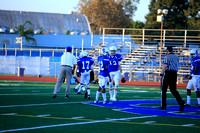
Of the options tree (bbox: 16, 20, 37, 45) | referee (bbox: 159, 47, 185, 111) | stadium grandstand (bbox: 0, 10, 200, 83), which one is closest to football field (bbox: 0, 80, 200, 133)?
referee (bbox: 159, 47, 185, 111)

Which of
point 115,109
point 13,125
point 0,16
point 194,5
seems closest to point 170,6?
point 194,5

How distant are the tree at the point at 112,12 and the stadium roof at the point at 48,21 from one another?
6.45 metres

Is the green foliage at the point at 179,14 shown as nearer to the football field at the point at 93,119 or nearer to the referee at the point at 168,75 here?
the referee at the point at 168,75

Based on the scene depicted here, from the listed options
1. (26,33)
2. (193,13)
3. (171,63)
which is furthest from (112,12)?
(171,63)

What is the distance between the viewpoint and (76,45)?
183 feet

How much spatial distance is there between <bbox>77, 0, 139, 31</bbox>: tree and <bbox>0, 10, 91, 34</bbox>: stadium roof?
645cm

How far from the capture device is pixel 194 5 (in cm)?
6306

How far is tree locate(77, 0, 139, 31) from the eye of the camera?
76.8 meters

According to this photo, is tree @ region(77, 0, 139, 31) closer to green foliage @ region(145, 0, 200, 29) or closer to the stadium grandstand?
the stadium grandstand

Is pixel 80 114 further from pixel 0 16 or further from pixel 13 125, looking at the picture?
pixel 0 16

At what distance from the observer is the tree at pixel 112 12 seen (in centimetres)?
7682

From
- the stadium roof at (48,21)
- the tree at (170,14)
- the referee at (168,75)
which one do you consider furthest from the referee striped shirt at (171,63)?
the stadium roof at (48,21)

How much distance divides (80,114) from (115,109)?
187 cm

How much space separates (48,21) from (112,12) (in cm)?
1374
